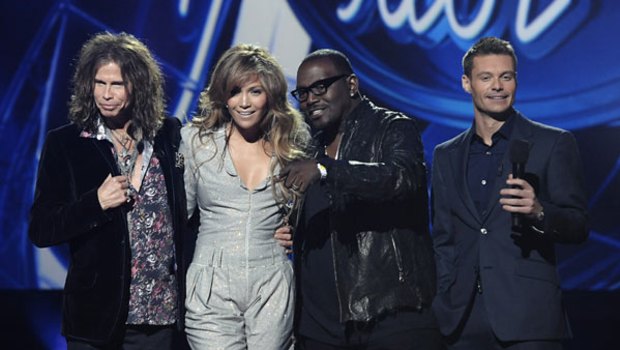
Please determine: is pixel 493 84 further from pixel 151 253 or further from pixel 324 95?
pixel 151 253

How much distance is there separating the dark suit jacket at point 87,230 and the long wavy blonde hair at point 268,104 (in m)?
0.30

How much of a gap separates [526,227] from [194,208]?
1152 millimetres

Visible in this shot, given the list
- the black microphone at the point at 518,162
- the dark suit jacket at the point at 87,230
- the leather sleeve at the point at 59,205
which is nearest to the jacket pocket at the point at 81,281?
the dark suit jacket at the point at 87,230

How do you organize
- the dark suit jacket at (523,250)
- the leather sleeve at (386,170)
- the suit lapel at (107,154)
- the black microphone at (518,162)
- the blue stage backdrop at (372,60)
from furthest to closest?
the blue stage backdrop at (372,60)
the suit lapel at (107,154)
the dark suit jacket at (523,250)
the black microphone at (518,162)
the leather sleeve at (386,170)

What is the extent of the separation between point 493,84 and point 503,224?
513 mm

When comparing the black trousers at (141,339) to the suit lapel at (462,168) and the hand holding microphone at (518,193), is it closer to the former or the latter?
the suit lapel at (462,168)

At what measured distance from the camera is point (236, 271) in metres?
3.12

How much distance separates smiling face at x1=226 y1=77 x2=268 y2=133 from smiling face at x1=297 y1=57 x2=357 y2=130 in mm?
142

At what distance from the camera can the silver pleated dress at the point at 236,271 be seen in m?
3.11

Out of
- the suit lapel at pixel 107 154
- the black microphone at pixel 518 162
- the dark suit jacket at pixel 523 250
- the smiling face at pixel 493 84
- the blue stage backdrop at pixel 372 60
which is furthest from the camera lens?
the blue stage backdrop at pixel 372 60

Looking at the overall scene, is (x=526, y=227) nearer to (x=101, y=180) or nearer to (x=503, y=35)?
(x=101, y=180)

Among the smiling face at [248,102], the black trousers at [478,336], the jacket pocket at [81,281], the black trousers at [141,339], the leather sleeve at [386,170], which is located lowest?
the black trousers at [141,339]

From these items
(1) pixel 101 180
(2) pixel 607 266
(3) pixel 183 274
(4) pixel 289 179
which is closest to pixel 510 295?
(4) pixel 289 179

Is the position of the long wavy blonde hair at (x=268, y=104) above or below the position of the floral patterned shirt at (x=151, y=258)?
above
